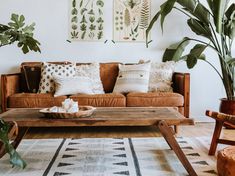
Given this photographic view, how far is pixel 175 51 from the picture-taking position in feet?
13.9

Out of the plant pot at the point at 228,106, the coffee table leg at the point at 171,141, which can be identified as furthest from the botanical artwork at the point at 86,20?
the coffee table leg at the point at 171,141

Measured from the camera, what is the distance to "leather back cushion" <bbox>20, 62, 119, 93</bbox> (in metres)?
4.35

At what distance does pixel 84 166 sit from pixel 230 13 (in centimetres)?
268

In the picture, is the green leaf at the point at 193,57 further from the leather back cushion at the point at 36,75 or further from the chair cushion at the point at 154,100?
the leather back cushion at the point at 36,75

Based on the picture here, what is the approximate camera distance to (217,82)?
4.83 metres

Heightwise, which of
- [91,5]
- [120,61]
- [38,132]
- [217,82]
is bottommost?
[38,132]

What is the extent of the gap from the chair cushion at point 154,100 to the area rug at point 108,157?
1.61 feet

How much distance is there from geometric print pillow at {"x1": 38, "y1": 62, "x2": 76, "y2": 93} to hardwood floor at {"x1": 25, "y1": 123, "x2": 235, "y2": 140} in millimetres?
506

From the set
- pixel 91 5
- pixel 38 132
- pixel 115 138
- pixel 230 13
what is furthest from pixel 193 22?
pixel 38 132

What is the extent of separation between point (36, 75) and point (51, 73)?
26 centimetres

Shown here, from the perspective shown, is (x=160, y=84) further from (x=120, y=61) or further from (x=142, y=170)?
(x=142, y=170)

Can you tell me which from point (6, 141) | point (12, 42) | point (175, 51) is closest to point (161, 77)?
point (175, 51)

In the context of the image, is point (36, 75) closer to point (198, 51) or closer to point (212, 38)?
point (198, 51)

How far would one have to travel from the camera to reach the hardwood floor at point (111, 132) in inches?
150
